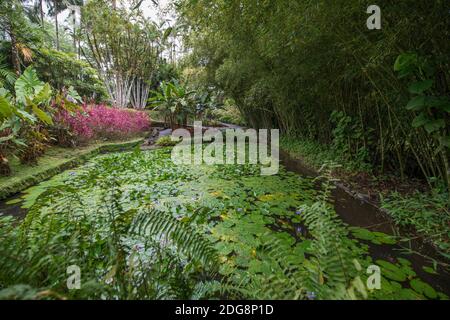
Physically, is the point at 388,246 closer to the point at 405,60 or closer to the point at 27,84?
the point at 405,60

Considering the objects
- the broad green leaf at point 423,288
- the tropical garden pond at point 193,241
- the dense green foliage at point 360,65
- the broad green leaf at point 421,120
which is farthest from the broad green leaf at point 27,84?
the broad green leaf at point 423,288

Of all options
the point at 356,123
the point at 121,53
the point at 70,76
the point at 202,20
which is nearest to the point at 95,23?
the point at 121,53

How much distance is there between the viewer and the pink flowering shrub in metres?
6.05

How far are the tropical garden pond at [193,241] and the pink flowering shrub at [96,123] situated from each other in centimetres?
204

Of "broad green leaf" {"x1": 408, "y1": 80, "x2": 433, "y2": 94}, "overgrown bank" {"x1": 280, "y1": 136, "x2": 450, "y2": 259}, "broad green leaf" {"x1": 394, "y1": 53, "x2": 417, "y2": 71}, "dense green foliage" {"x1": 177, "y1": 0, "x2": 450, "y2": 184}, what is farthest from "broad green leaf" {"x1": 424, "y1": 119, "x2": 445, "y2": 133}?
"overgrown bank" {"x1": 280, "y1": 136, "x2": 450, "y2": 259}

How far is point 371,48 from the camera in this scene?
2.62 metres

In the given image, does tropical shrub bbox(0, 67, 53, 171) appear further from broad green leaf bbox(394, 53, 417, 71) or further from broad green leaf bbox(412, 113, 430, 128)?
broad green leaf bbox(412, 113, 430, 128)

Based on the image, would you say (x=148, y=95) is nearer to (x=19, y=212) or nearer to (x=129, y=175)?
(x=129, y=175)

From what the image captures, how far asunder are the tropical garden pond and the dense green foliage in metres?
1.34

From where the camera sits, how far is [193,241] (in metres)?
1.40

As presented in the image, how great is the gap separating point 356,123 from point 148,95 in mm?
18061

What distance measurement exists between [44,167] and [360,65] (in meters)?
5.96

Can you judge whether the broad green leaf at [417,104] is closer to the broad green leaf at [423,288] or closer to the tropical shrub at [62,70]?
the broad green leaf at [423,288]

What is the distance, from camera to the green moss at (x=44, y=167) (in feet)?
11.3
